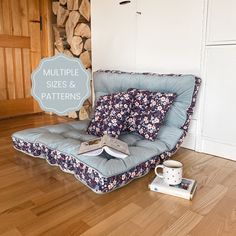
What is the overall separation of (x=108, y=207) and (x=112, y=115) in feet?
2.51

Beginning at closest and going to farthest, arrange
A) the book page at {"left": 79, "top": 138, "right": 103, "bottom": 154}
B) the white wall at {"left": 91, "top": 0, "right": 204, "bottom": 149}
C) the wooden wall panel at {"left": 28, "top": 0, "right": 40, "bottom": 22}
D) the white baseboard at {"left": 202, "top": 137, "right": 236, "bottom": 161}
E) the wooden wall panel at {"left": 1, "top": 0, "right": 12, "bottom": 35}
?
1. the book page at {"left": 79, "top": 138, "right": 103, "bottom": 154}
2. the white baseboard at {"left": 202, "top": 137, "right": 236, "bottom": 161}
3. the white wall at {"left": 91, "top": 0, "right": 204, "bottom": 149}
4. the wooden wall panel at {"left": 1, "top": 0, "right": 12, "bottom": 35}
5. the wooden wall panel at {"left": 28, "top": 0, "right": 40, "bottom": 22}

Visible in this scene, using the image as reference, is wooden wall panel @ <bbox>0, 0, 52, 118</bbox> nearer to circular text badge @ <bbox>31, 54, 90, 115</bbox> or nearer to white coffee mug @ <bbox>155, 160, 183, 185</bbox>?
circular text badge @ <bbox>31, 54, 90, 115</bbox>

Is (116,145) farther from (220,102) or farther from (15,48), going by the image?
(15,48)

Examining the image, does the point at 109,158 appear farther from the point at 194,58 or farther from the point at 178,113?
the point at 194,58

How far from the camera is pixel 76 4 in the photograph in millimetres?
2941

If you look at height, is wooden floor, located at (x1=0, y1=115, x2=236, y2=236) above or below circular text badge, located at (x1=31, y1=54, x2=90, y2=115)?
below

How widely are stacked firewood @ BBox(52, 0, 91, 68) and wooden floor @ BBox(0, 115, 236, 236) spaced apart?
1.71 metres

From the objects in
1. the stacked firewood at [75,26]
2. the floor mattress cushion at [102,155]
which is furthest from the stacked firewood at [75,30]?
the floor mattress cushion at [102,155]

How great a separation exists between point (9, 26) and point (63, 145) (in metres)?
2.29

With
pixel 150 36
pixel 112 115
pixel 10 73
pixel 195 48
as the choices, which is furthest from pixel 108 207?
pixel 10 73

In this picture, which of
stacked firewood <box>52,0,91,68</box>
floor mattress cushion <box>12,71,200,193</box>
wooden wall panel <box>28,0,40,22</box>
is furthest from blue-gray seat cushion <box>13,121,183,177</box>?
wooden wall panel <box>28,0,40,22</box>

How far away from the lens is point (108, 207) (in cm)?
128

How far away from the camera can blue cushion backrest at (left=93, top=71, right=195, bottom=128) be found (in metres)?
1.91

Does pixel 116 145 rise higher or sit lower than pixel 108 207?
higher
